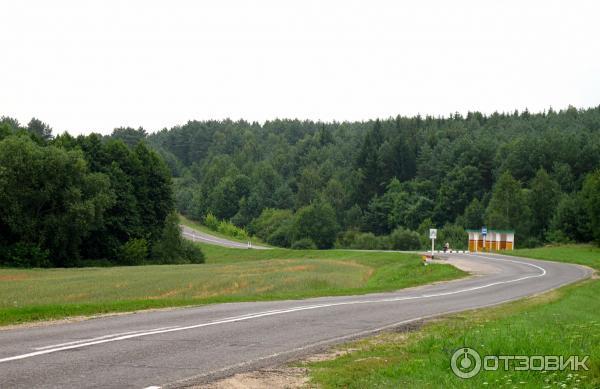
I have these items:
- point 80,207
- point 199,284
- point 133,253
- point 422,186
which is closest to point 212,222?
point 422,186

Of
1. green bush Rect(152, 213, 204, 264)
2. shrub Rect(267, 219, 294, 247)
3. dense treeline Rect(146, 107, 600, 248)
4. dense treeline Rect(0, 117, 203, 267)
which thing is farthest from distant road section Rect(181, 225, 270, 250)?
green bush Rect(152, 213, 204, 264)

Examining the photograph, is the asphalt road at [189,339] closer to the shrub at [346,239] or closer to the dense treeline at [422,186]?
the dense treeline at [422,186]

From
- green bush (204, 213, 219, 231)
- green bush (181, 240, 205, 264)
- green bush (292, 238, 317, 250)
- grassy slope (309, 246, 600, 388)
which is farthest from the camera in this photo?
green bush (204, 213, 219, 231)

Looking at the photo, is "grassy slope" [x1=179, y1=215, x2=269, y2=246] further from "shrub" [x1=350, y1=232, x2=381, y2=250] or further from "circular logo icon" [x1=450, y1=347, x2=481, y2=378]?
"circular logo icon" [x1=450, y1=347, x2=481, y2=378]

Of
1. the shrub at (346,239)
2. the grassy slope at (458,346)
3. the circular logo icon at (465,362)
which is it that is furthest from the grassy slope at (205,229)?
the circular logo icon at (465,362)

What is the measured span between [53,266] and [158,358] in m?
59.8

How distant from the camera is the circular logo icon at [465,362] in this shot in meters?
10.9

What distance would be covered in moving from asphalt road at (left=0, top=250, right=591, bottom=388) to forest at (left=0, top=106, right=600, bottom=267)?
4871 cm

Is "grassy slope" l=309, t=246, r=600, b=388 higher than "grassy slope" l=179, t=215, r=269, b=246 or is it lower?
higher

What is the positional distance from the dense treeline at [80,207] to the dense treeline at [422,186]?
36040 millimetres

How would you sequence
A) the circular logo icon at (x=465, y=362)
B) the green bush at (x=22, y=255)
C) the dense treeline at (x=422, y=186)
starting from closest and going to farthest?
the circular logo icon at (x=465, y=362)
the green bush at (x=22, y=255)
the dense treeline at (x=422, y=186)

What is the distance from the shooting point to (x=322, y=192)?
157875mm

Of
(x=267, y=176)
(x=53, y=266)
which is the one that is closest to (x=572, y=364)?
(x=53, y=266)

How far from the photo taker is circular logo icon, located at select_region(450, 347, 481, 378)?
1090 cm
